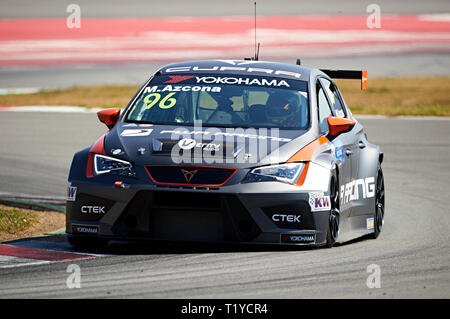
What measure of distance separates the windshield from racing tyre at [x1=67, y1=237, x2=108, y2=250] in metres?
1.10

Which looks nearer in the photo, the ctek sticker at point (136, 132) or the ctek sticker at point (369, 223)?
the ctek sticker at point (136, 132)

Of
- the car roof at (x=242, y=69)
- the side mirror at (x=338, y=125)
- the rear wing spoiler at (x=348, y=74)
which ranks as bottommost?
the side mirror at (x=338, y=125)

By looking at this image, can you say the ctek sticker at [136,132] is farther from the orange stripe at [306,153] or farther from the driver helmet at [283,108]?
the orange stripe at [306,153]

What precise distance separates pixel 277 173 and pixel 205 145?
596mm

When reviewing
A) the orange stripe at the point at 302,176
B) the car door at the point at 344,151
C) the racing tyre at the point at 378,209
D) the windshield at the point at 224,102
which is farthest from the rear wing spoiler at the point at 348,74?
Result: the orange stripe at the point at 302,176

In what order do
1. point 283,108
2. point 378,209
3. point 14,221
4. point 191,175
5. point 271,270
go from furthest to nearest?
point 14,221
point 378,209
point 283,108
point 191,175
point 271,270

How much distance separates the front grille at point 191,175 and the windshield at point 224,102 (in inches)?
36.0

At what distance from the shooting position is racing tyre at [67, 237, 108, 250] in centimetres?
838

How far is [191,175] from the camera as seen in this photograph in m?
7.81

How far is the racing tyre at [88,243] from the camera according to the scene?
330 inches

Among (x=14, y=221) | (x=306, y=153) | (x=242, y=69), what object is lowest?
(x=14, y=221)

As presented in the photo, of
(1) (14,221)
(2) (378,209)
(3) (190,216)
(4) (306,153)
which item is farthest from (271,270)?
(1) (14,221)

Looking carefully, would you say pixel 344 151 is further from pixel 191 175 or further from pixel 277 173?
pixel 191 175

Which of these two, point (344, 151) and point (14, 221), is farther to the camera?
point (14, 221)
